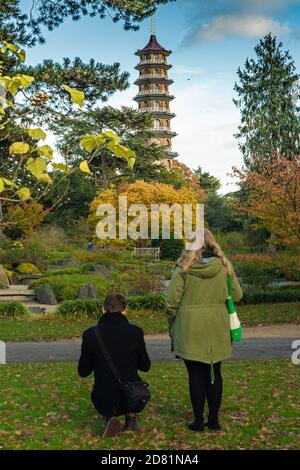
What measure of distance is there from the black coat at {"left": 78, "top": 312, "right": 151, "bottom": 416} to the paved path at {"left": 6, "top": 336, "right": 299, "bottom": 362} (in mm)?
4749

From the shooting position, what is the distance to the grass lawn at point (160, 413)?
510 centimetres

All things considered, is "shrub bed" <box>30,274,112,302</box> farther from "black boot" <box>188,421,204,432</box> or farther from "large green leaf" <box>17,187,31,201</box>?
"large green leaf" <box>17,187,31,201</box>

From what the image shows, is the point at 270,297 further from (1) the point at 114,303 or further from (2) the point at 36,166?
(2) the point at 36,166

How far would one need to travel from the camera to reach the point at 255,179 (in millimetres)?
18703

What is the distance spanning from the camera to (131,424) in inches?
207

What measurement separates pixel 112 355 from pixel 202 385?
2.57ft

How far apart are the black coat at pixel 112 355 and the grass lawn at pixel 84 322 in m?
7.87

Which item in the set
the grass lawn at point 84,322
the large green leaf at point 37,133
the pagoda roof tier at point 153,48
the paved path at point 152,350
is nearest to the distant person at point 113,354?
the large green leaf at point 37,133

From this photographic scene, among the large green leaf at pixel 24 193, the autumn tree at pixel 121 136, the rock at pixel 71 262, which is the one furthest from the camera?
the autumn tree at pixel 121 136

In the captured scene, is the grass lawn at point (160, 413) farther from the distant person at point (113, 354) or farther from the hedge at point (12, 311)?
the hedge at point (12, 311)

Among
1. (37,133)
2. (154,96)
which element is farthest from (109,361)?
(154,96)

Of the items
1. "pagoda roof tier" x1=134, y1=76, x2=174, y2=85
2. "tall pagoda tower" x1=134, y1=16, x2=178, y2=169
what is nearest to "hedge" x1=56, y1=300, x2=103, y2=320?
"tall pagoda tower" x1=134, y1=16, x2=178, y2=169
